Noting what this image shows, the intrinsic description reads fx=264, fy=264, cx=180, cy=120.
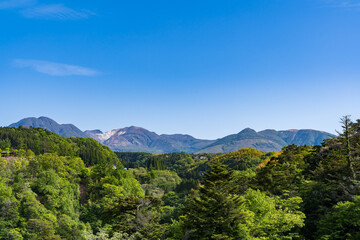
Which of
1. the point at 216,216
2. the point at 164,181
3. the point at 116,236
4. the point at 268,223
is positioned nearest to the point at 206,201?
the point at 216,216

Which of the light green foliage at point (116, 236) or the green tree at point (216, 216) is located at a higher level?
the green tree at point (216, 216)

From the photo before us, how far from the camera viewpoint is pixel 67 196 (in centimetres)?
6128

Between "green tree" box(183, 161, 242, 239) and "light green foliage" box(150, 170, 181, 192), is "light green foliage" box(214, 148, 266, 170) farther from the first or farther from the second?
"green tree" box(183, 161, 242, 239)

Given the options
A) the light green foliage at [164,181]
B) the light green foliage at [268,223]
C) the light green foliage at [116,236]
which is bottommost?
the light green foliage at [164,181]

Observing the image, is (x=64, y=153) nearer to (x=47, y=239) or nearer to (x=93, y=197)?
(x=93, y=197)

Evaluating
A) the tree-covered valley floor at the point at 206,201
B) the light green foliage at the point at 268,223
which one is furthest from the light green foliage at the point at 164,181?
the light green foliage at the point at 268,223

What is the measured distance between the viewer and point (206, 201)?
2341 cm

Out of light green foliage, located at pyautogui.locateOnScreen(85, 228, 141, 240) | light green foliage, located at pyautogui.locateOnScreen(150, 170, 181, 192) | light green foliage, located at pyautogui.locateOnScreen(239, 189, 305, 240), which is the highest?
light green foliage, located at pyautogui.locateOnScreen(239, 189, 305, 240)

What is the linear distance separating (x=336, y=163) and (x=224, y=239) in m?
15.5

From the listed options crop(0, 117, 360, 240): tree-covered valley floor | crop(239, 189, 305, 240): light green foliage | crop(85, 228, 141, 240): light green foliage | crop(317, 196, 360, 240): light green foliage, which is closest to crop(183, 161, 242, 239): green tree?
crop(0, 117, 360, 240): tree-covered valley floor

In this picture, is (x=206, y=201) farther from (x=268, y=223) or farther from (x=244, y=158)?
(x=244, y=158)

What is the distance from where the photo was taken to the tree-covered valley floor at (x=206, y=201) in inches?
882

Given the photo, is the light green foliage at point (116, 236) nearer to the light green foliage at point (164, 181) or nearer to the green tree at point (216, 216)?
the green tree at point (216, 216)

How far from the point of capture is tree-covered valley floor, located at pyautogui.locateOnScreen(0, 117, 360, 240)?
22391 mm
